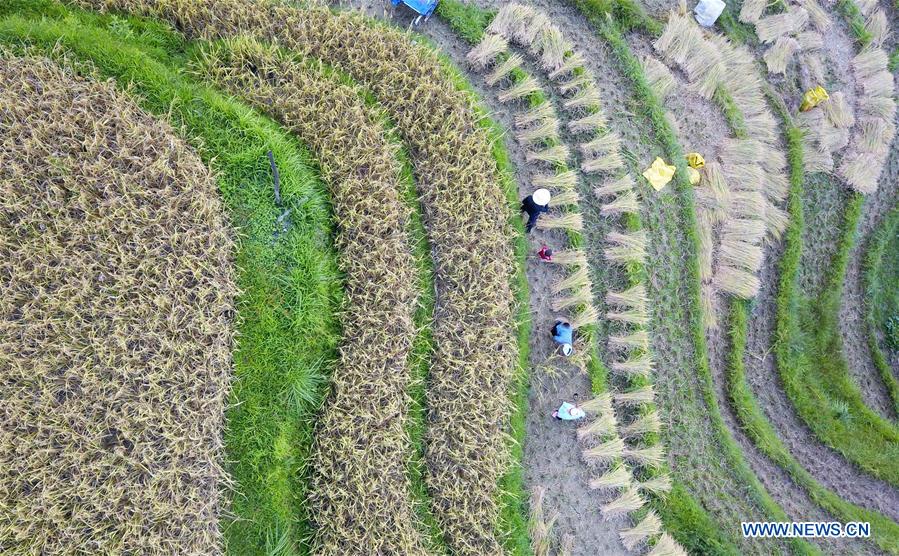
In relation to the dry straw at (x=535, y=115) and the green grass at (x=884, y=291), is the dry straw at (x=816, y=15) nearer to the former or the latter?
the green grass at (x=884, y=291)

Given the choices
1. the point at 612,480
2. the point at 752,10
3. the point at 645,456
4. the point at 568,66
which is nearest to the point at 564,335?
the point at 612,480

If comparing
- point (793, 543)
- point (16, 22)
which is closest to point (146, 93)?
point (16, 22)

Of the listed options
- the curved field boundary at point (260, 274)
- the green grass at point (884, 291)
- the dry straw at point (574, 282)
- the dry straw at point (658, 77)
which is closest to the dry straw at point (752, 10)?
the dry straw at point (658, 77)

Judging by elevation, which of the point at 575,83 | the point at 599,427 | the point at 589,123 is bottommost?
the point at 599,427

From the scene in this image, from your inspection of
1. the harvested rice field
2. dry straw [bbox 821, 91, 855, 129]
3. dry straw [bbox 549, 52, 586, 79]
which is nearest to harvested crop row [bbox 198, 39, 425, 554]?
the harvested rice field

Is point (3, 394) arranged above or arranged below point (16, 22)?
below

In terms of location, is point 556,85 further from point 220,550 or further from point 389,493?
point 220,550

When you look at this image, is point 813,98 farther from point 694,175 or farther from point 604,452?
point 604,452
